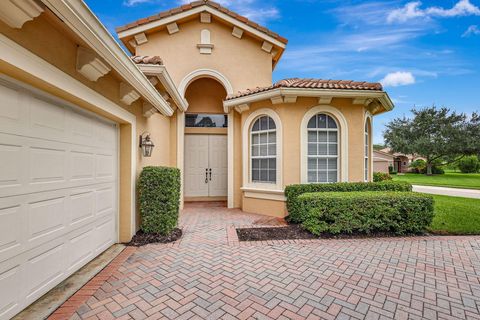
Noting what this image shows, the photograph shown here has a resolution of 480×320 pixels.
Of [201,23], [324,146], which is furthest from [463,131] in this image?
[201,23]

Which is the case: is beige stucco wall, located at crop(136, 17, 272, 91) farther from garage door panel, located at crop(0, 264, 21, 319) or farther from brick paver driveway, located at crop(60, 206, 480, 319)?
garage door panel, located at crop(0, 264, 21, 319)

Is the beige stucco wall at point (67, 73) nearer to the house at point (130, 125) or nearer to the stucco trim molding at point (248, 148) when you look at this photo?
the house at point (130, 125)

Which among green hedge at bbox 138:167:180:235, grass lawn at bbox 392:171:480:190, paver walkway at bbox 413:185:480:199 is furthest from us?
grass lawn at bbox 392:171:480:190

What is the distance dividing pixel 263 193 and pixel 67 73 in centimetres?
598

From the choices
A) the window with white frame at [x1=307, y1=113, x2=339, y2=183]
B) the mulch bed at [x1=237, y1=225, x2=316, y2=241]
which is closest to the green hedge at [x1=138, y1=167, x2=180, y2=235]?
the mulch bed at [x1=237, y1=225, x2=316, y2=241]

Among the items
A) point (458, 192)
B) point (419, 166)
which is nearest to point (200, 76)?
point (458, 192)

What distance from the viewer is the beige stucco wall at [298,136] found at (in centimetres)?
693

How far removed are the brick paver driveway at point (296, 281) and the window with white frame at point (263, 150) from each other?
296 cm

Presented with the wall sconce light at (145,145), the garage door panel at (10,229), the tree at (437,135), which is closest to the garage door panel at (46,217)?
the garage door panel at (10,229)

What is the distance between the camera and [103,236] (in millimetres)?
4184

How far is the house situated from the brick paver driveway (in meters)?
0.99

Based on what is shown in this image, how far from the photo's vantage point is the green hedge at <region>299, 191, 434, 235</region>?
5203 mm

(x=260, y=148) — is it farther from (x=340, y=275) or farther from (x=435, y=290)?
(x=435, y=290)

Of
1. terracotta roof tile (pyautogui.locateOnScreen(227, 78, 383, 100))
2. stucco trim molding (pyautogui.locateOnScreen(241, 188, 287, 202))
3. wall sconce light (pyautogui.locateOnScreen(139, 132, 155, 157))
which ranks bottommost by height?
stucco trim molding (pyautogui.locateOnScreen(241, 188, 287, 202))
